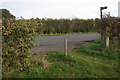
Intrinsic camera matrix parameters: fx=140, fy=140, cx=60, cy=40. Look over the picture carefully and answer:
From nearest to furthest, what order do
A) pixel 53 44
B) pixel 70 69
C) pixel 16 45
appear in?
pixel 16 45
pixel 70 69
pixel 53 44

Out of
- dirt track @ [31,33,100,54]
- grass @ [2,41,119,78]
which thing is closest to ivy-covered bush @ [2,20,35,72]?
grass @ [2,41,119,78]

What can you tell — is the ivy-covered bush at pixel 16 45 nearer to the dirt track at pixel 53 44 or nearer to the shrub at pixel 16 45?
the shrub at pixel 16 45

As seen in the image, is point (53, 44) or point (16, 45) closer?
point (16, 45)

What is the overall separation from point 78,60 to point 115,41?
311 cm

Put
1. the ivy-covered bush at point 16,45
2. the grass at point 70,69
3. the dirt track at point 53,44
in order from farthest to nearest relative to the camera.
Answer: the dirt track at point 53,44 → the grass at point 70,69 → the ivy-covered bush at point 16,45

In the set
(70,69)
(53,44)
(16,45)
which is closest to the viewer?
(16,45)

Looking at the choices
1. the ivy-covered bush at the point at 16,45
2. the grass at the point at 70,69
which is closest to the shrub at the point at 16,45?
the ivy-covered bush at the point at 16,45

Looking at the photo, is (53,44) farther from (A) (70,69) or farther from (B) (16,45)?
(B) (16,45)

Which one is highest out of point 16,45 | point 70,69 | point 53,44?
point 16,45

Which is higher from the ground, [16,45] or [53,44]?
[16,45]

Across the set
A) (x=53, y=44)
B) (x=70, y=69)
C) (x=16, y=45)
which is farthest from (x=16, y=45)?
(x=53, y=44)

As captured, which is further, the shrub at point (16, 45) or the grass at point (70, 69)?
the grass at point (70, 69)

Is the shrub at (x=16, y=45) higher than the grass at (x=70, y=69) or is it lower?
higher

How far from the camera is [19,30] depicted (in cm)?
379
